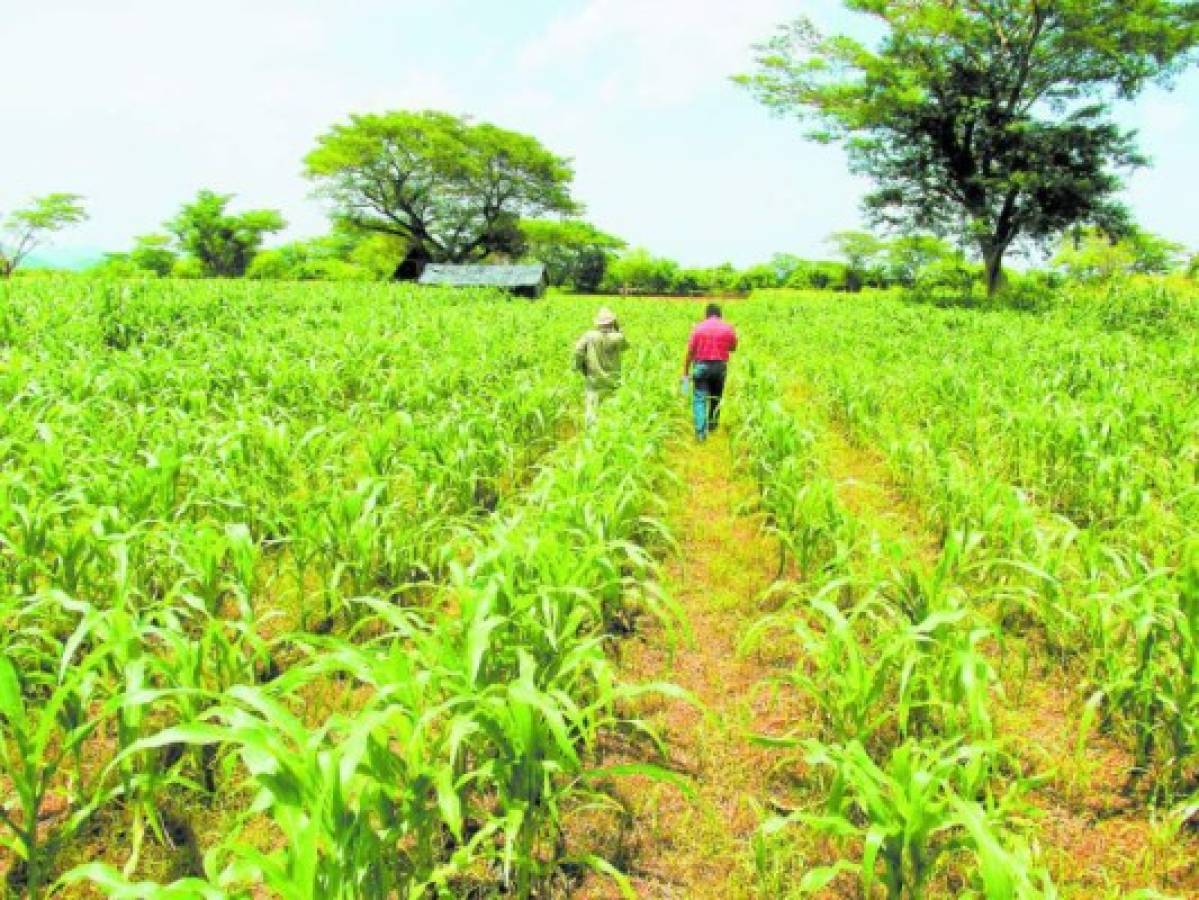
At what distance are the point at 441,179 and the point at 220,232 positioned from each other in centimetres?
2162

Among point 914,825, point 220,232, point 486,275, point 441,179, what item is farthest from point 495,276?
point 914,825

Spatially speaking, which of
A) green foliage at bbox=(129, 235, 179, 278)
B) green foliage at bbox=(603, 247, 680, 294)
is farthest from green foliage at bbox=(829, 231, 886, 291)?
green foliage at bbox=(129, 235, 179, 278)

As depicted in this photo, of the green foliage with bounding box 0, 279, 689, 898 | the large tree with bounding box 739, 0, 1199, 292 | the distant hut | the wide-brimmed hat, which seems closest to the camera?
the green foliage with bounding box 0, 279, 689, 898

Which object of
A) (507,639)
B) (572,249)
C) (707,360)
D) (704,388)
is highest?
(572,249)

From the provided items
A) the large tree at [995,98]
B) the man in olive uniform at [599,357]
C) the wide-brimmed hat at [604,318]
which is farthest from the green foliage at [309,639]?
the large tree at [995,98]

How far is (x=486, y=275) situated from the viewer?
42250 mm

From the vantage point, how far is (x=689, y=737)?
3148 mm

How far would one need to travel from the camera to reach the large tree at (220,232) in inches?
2288

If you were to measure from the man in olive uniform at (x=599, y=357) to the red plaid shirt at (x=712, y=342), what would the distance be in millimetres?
923

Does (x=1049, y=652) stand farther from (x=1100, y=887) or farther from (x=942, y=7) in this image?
(x=942, y=7)

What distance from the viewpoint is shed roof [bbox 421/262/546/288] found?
40688 mm

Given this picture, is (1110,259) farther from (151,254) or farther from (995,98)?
(151,254)

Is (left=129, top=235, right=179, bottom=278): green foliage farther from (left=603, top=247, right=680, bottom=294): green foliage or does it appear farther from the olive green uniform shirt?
the olive green uniform shirt

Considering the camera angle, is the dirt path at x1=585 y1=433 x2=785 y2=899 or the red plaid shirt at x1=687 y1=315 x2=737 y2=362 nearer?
the dirt path at x1=585 y1=433 x2=785 y2=899
